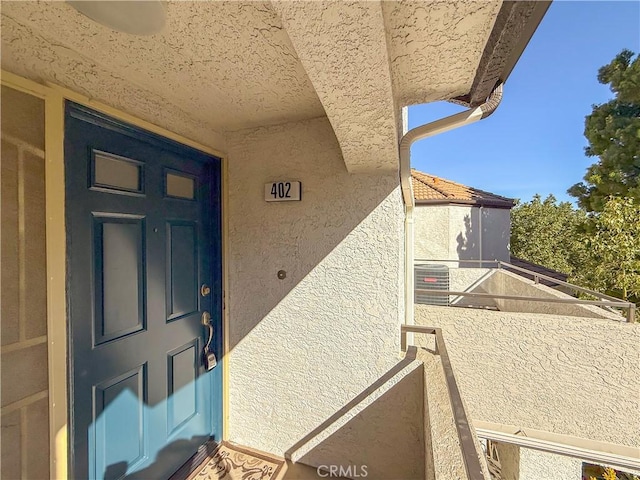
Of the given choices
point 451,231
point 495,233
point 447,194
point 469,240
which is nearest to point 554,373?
point 451,231

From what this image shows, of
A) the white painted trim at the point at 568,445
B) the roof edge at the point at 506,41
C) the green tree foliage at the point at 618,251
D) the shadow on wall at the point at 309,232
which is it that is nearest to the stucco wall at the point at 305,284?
the shadow on wall at the point at 309,232

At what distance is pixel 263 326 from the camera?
10.2ft

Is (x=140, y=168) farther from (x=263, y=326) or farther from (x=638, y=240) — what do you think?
(x=638, y=240)

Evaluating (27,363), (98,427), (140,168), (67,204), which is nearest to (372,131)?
(140,168)

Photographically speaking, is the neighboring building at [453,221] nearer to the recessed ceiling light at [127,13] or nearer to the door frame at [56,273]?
the recessed ceiling light at [127,13]

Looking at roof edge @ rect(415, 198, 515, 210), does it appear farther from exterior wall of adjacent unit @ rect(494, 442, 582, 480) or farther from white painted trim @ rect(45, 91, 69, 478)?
white painted trim @ rect(45, 91, 69, 478)

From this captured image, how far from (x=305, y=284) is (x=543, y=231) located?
84.6ft

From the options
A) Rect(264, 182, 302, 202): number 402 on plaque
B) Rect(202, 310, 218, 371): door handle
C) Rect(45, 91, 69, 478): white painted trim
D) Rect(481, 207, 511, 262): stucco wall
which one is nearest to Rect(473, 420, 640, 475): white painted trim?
Rect(202, 310, 218, 371): door handle

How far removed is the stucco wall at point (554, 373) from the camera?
3207 mm

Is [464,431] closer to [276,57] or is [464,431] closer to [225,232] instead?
[276,57]

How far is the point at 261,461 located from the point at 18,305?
9.05 ft

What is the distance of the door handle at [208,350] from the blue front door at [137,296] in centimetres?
4

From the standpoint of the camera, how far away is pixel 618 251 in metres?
7.12

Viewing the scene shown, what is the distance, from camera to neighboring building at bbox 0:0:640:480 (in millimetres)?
1538
